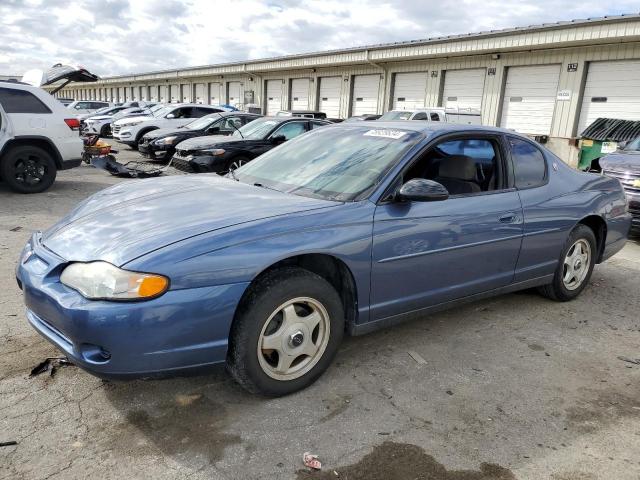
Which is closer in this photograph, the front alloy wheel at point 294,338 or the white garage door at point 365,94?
the front alloy wheel at point 294,338

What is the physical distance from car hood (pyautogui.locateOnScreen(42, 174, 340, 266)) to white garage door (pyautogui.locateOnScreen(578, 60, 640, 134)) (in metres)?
16.4

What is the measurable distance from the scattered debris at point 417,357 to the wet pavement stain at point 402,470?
95cm

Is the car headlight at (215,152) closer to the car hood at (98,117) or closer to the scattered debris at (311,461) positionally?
the scattered debris at (311,461)

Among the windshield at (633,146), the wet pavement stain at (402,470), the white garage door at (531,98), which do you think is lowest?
the wet pavement stain at (402,470)

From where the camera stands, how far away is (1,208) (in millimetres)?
7668

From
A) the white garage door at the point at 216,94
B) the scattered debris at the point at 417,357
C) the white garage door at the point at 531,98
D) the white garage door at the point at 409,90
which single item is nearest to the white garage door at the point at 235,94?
the white garage door at the point at 216,94

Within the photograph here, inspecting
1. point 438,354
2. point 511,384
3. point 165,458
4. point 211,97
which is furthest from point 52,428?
point 211,97

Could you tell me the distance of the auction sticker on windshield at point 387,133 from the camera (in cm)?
359

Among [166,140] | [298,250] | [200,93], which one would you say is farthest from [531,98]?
[200,93]

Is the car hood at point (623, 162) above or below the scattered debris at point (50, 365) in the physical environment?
above

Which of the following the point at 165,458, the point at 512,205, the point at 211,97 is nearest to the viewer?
the point at 165,458

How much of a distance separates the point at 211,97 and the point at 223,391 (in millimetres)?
39392

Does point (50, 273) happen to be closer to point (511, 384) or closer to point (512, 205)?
point (511, 384)

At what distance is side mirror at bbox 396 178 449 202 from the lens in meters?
3.06
